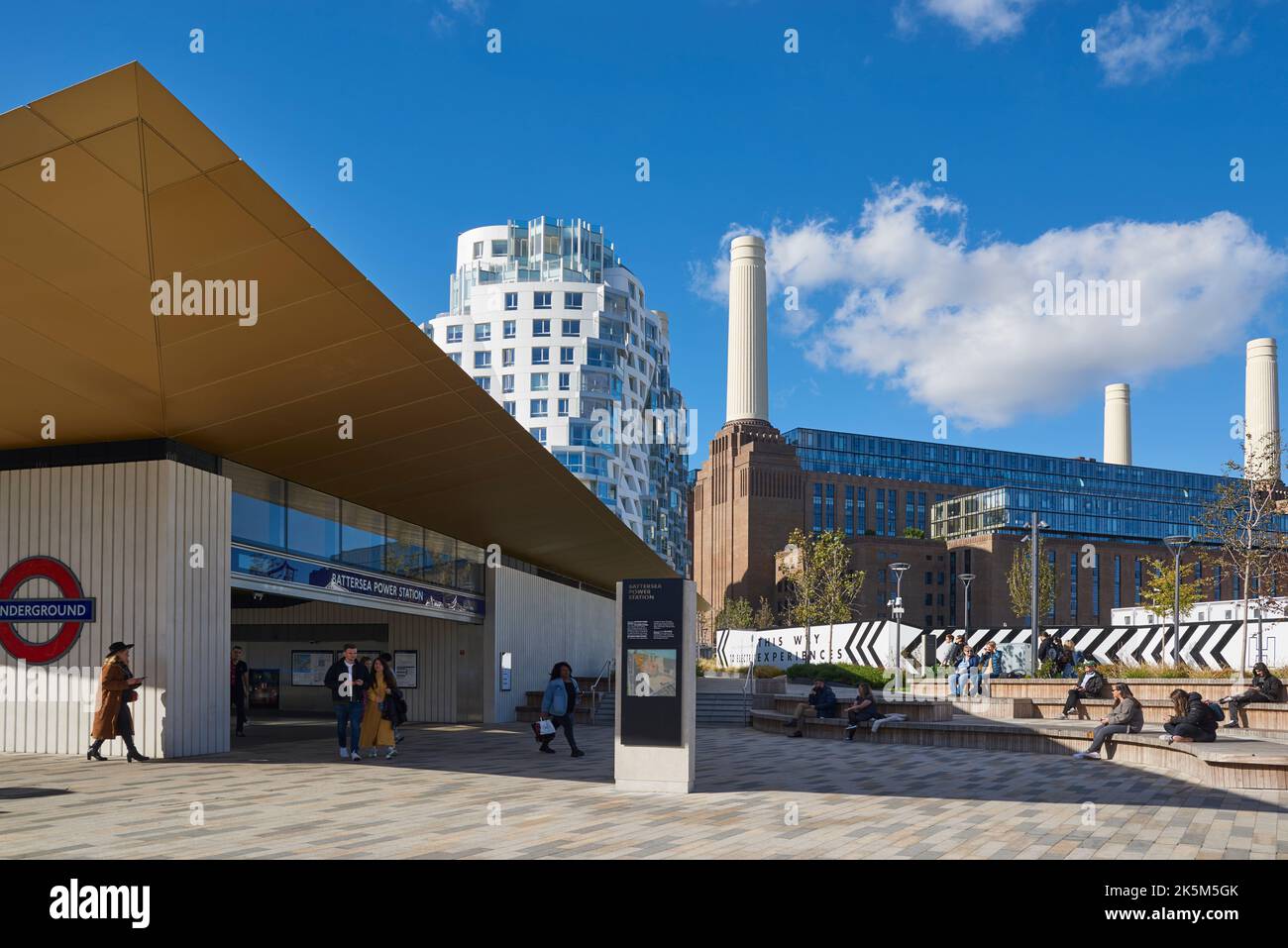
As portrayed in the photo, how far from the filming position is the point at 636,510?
98.1 metres

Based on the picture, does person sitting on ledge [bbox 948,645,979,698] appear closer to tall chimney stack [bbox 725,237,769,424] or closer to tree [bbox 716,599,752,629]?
tree [bbox 716,599,752,629]

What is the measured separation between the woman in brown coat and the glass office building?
108 meters

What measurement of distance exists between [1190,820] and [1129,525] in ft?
421

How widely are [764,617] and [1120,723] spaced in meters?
88.3

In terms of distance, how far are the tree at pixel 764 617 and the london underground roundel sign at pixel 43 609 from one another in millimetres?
90084

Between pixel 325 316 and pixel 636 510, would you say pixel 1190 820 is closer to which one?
pixel 325 316

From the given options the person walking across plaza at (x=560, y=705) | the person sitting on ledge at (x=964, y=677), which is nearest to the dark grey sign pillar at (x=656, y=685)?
the person walking across plaza at (x=560, y=705)

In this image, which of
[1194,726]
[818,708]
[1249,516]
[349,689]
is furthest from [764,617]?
[349,689]

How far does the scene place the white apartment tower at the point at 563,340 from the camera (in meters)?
91.5

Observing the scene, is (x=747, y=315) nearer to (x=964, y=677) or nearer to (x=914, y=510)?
(x=914, y=510)

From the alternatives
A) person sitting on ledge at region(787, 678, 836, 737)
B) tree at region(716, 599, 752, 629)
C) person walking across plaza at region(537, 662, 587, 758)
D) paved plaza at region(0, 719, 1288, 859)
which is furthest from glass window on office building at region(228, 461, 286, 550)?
tree at region(716, 599, 752, 629)

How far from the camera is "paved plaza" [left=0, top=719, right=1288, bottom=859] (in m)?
9.01
